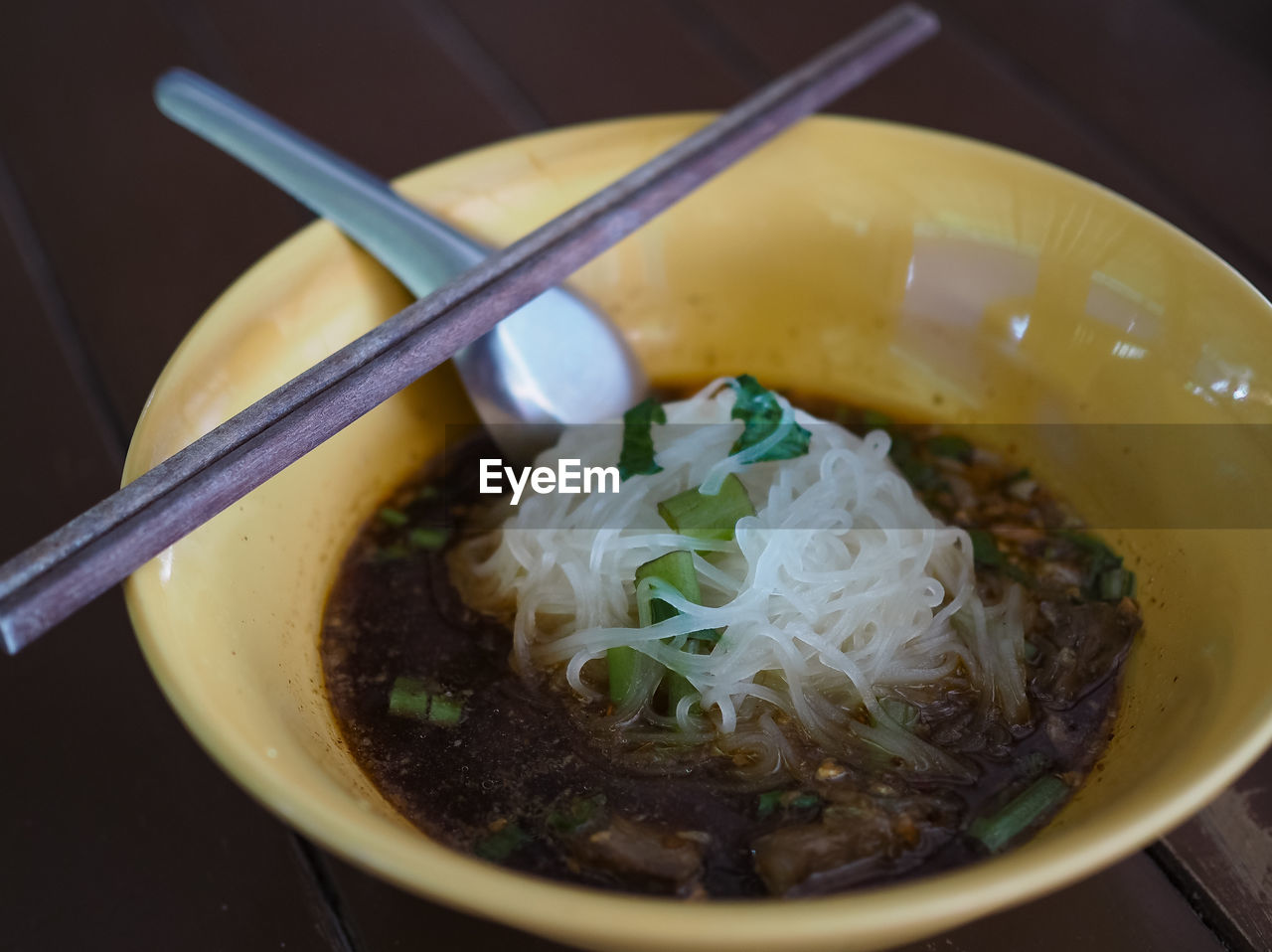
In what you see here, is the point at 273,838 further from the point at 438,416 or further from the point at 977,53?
the point at 977,53

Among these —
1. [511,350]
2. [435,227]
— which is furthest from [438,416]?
[435,227]

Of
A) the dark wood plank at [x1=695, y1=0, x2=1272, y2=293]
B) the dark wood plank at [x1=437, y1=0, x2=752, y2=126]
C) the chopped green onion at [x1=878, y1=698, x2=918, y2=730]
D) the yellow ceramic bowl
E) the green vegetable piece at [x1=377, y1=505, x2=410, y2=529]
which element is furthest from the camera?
the dark wood plank at [x1=437, y1=0, x2=752, y2=126]

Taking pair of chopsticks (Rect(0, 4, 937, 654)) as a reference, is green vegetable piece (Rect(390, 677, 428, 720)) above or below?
below

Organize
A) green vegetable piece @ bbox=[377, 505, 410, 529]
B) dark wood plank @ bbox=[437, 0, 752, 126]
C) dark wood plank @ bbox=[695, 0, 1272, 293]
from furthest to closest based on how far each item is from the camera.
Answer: dark wood plank @ bbox=[437, 0, 752, 126] → dark wood plank @ bbox=[695, 0, 1272, 293] → green vegetable piece @ bbox=[377, 505, 410, 529]

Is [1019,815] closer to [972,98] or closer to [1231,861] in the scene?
[1231,861]

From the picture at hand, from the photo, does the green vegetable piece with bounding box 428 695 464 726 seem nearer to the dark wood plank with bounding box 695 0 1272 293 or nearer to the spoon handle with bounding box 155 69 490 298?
the spoon handle with bounding box 155 69 490 298

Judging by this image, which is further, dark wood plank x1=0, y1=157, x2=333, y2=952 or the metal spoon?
the metal spoon

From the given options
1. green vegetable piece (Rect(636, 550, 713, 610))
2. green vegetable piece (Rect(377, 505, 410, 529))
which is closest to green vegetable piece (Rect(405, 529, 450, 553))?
green vegetable piece (Rect(377, 505, 410, 529))

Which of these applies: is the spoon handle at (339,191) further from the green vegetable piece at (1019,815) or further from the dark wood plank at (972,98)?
the dark wood plank at (972,98)
